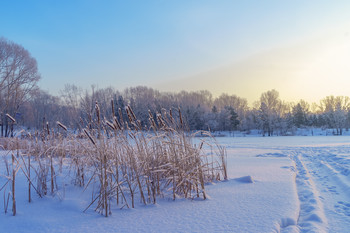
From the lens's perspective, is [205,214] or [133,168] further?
[133,168]

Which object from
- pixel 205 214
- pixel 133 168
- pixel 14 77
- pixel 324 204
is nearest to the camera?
pixel 205 214

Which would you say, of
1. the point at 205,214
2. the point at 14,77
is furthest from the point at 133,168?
the point at 14,77

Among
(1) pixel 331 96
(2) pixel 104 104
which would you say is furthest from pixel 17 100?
(1) pixel 331 96

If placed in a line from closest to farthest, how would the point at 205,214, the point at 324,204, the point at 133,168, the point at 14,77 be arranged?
the point at 205,214 < the point at 324,204 < the point at 133,168 < the point at 14,77

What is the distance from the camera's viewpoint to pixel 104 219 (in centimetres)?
190

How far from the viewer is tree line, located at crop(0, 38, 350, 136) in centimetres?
318

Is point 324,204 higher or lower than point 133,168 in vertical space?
lower

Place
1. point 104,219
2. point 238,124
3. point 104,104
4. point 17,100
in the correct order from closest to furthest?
point 104,219 < point 104,104 < point 17,100 < point 238,124

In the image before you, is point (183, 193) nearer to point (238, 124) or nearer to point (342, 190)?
point (342, 190)

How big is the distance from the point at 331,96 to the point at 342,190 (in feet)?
228

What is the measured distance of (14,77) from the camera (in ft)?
67.1

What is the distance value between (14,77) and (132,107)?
21.9 meters

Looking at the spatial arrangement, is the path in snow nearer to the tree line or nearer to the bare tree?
the tree line

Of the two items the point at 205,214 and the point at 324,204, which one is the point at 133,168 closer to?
the point at 205,214
